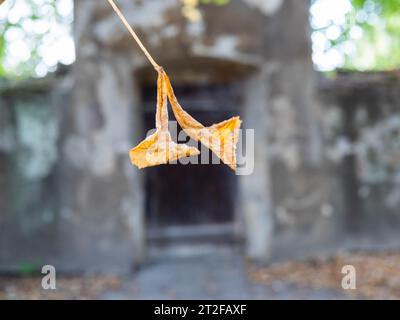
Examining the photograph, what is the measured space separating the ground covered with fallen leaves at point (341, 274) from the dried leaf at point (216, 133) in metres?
2.93

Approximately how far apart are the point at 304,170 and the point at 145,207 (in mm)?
1894

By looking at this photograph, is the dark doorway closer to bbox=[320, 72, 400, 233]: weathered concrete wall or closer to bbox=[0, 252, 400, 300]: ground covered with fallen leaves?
bbox=[0, 252, 400, 300]: ground covered with fallen leaves

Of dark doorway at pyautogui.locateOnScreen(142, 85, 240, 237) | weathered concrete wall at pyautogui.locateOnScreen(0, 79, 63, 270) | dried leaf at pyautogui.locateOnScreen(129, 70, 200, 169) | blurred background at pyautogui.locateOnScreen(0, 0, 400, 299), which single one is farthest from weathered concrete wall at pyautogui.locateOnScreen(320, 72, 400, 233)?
dried leaf at pyautogui.locateOnScreen(129, 70, 200, 169)

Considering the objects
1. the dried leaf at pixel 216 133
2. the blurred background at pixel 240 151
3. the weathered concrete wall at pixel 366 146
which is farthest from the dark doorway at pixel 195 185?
the dried leaf at pixel 216 133

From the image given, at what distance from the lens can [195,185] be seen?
5078mm

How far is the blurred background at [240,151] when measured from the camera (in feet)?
14.5

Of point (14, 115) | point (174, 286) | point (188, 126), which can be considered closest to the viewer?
point (188, 126)

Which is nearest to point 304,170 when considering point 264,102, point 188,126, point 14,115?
point 264,102

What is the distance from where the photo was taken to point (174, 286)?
13.0ft

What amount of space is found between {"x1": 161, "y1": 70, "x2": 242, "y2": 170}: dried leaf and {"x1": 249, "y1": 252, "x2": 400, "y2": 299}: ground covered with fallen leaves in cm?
293

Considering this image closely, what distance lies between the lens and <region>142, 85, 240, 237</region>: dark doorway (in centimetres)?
496

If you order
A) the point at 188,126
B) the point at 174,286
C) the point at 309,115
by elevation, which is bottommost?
the point at 174,286

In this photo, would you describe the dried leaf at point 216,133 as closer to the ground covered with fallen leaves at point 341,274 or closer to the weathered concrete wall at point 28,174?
the ground covered with fallen leaves at point 341,274

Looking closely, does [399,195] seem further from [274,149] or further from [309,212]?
[274,149]
